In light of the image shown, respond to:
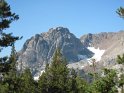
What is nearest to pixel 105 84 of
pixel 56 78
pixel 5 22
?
pixel 5 22

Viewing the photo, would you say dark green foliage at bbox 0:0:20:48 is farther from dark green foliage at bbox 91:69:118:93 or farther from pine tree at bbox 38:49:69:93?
pine tree at bbox 38:49:69:93

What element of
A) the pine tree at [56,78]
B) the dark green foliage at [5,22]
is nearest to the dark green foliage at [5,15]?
the dark green foliage at [5,22]

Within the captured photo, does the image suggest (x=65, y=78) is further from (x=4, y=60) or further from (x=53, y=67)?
(x=4, y=60)

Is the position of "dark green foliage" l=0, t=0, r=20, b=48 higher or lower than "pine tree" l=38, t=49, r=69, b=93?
lower

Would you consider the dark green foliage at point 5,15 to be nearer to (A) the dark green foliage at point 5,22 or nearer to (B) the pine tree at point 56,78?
(A) the dark green foliage at point 5,22

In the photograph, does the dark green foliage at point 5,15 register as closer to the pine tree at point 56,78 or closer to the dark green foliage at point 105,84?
the dark green foliage at point 105,84

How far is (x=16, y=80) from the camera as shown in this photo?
67.1m

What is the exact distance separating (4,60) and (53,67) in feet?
146

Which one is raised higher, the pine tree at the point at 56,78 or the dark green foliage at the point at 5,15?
the pine tree at the point at 56,78

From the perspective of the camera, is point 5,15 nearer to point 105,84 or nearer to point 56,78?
point 105,84

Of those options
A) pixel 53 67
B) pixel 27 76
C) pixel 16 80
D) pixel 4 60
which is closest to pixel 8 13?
pixel 4 60

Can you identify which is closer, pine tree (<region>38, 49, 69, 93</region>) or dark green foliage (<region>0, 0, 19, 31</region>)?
dark green foliage (<region>0, 0, 19, 31</region>)

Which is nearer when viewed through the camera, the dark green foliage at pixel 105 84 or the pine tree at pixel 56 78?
the dark green foliage at pixel 105 84

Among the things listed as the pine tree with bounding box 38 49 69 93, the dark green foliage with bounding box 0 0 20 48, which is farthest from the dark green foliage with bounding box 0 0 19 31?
the pine tree with bounding box 38 49 69 93
